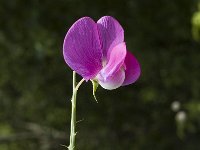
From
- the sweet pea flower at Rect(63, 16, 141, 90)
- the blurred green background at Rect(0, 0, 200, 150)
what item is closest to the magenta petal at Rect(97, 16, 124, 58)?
the sweet pea flower at Rect(63, 16, 141, 90)

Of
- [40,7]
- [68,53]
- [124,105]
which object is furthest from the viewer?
[124,105]

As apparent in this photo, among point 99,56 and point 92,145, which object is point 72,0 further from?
point 99,56

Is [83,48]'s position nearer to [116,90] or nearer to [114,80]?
[114,80]

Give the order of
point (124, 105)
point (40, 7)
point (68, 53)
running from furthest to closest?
point (124, 105) < point (40, 7) < point (68, 53)

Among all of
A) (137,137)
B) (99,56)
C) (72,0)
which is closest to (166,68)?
(137,137)

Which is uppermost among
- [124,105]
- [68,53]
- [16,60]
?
[16,60]

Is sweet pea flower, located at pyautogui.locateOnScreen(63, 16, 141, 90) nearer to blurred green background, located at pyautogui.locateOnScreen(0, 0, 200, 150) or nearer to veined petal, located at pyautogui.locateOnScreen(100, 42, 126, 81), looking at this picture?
veined petal, located at pyautogui.locateOnScreen(100, 42, 126, 81)
